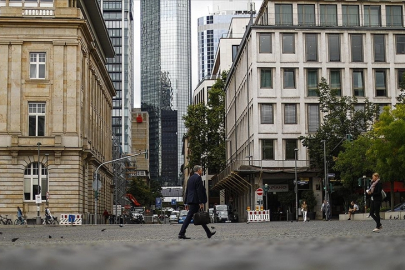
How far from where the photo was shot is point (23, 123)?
199 feet

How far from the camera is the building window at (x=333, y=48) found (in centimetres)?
7107

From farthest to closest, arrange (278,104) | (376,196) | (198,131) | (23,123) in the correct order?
1. (198,131)
2. (278,104)
3. (23,123)
4. (376,196)

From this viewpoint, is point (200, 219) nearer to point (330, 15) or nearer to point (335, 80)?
point (335, 80)

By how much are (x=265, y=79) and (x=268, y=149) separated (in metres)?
6.78

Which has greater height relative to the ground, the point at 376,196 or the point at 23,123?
the point at 23,123

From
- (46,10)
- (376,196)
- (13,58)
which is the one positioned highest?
(46,10)

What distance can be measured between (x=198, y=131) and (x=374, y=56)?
3294 cm

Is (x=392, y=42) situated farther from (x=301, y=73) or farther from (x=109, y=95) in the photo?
(x=109, y=95)

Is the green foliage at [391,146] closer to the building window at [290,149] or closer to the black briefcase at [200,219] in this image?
the building window at [290,149]

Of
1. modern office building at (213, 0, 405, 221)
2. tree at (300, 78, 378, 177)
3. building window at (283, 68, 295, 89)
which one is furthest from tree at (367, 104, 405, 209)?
building window at (283, 68, 295, 89)

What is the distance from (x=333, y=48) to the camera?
234 feet

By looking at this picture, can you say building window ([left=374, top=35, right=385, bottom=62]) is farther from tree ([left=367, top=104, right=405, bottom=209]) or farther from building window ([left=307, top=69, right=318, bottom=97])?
tree ([left=367, top=104, right=405, bottom=209])

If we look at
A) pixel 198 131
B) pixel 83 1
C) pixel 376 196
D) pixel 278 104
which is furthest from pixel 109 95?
pixel 376 196

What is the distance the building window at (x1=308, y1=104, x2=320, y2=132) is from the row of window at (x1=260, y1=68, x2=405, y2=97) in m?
1.23
